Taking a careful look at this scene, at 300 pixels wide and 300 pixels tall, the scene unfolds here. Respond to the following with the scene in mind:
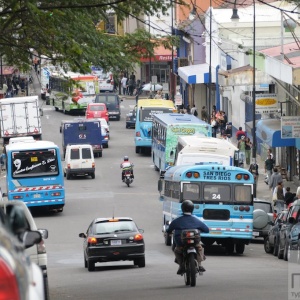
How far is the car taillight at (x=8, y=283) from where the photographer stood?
4711 millimetres

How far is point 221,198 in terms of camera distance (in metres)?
25.1

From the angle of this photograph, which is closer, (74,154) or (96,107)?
(74,154)

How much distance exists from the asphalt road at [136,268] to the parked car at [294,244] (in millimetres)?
309

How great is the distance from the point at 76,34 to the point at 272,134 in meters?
26.0

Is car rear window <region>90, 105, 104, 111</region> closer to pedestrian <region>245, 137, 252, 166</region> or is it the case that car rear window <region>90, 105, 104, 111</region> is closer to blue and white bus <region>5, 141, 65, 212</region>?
pedestrian <region>245, 137, 252, 166</region>

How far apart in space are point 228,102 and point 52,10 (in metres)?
50.5

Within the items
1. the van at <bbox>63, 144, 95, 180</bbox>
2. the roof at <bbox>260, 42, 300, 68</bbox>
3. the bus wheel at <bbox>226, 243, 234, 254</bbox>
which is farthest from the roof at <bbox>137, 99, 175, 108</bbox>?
the bus wheel at <bbox>226, 243, 234, 254</bbox>

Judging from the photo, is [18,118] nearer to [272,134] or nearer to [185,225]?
[272,134]

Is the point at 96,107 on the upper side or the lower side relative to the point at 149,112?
lower

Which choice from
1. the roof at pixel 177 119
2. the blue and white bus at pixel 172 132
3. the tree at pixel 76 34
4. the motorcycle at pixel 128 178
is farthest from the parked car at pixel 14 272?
the roof at pixel 177 119

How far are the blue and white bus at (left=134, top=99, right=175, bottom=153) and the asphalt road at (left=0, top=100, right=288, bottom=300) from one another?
18.7ft

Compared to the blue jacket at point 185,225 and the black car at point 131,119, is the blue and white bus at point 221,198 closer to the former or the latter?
the blue jacket at point 185,225

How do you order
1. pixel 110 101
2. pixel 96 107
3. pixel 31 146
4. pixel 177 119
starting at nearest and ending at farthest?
pixel 31 146, pixel 177 119, pixel 96 107, pixel 110 101

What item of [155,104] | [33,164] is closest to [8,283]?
[33,164]
